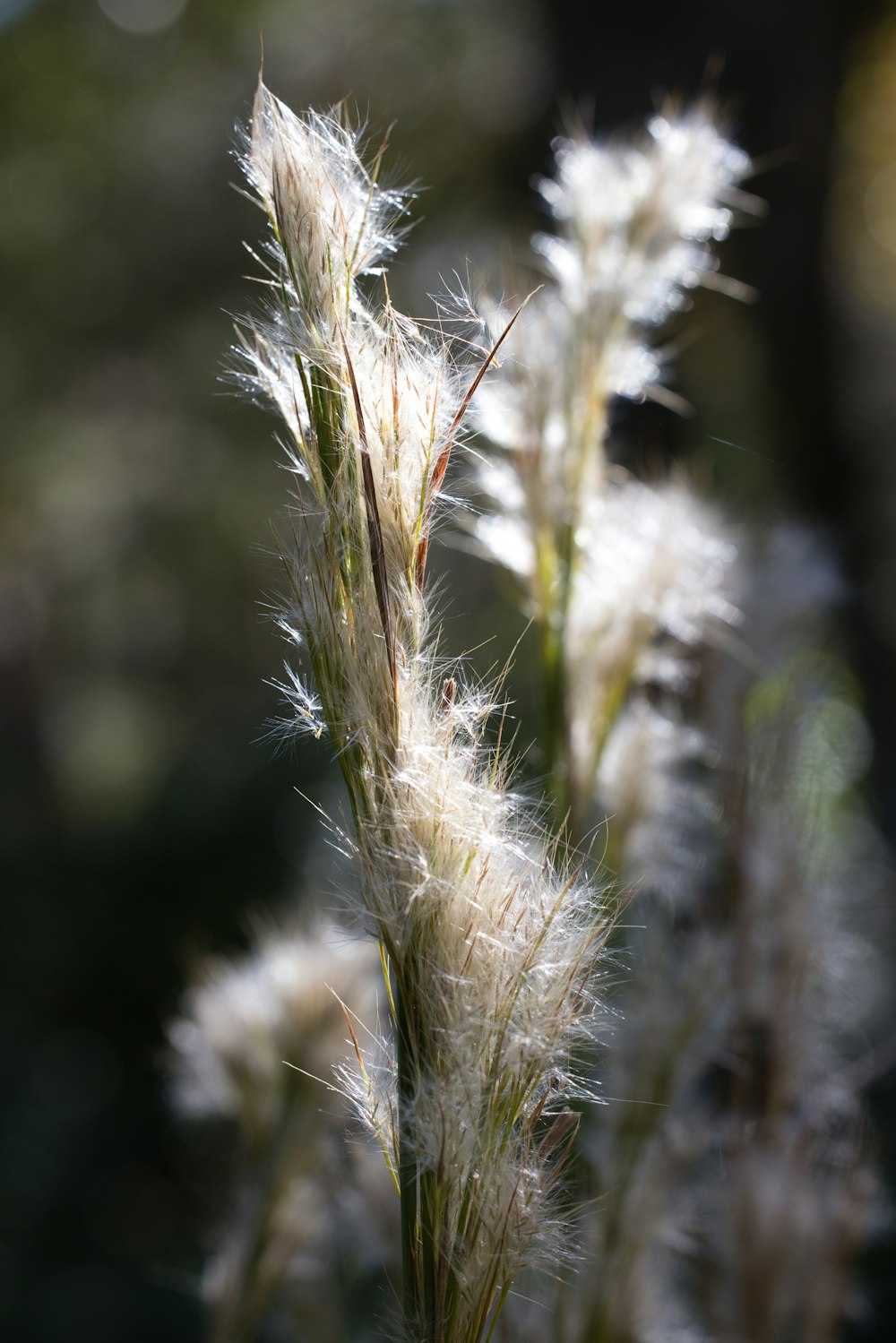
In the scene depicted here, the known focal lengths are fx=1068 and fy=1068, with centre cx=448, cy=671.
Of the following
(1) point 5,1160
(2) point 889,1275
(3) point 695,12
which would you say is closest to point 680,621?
(2) point 889,1275

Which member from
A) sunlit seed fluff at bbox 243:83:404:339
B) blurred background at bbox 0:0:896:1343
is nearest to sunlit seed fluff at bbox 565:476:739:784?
sunlit seed fluff at bbox 243:83:404:339

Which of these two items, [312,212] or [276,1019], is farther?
[276,1019]

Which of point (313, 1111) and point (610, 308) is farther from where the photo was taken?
point (313, 1111)

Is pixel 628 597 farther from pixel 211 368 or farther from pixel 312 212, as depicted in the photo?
pixel 211 368

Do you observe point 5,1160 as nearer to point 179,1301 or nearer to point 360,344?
point 179,1301

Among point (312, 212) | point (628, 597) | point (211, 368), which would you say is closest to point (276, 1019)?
point (628, 597)

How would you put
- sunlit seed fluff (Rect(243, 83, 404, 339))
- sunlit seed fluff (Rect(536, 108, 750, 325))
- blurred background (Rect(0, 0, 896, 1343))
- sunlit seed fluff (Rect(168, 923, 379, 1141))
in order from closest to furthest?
sunlit seed fluff (Rect(243, 83, 404, 339))
sunlit seed fluff (Rect(536, 108, 750, 325))
sunlit seed fluff (Rect(168, 923, 379, 1141))
blurred background (Rect(0, 0, 896, 1343))

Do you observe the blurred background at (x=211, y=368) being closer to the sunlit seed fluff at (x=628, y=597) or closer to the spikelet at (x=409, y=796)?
the sunlit seed fluff at (x=628, y=597)

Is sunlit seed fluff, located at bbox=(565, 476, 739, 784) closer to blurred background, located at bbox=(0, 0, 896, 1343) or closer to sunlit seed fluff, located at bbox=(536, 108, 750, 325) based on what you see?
sunlit seed fluff, located at bbox=(536, 108, 750, 325)
